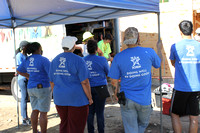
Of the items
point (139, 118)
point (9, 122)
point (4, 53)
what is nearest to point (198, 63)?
point (139, 118)

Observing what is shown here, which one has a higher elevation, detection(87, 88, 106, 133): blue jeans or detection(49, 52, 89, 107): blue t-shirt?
detection(49, 52, 89, 107): blue t-shirt

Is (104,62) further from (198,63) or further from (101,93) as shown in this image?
(198,63)

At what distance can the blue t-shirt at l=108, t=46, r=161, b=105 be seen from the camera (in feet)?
10.1

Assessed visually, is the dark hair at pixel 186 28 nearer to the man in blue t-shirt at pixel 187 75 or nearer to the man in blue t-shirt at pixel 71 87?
the man in blue t-shirt at pixel 187 75

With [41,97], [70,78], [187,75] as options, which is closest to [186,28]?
[187,75]

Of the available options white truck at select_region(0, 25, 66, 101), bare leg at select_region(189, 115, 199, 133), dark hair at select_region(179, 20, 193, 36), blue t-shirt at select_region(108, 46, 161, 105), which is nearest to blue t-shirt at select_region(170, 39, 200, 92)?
dark hair at select_region(179, 20, 193, 36)

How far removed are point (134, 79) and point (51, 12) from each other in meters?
3.11

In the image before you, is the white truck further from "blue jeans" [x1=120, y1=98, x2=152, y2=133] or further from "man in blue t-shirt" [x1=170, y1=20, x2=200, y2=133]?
"blue jeans" [x1=120, y1=98, x2=152, y2=133]

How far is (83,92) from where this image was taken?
3.54 metres

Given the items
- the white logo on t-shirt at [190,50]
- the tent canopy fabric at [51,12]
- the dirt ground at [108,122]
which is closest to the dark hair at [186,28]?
the white logo on t-shirt at [190,50]

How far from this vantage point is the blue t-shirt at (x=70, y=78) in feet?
11.3

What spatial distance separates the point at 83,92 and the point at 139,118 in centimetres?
93

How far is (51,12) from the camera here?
5344 millimetres

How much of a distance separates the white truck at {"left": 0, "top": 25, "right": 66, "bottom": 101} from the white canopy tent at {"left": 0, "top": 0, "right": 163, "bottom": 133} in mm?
2294
